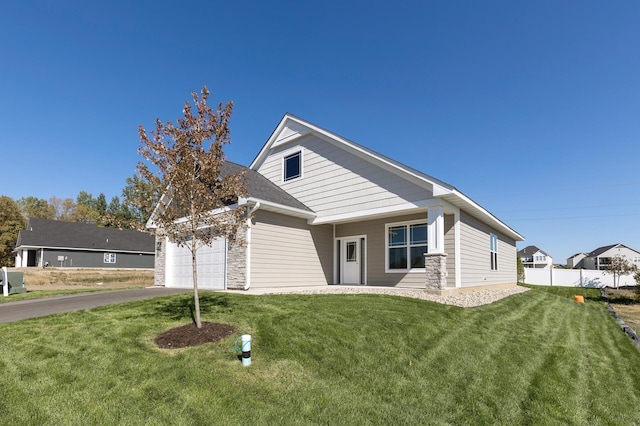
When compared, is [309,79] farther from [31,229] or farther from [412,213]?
[31,229]

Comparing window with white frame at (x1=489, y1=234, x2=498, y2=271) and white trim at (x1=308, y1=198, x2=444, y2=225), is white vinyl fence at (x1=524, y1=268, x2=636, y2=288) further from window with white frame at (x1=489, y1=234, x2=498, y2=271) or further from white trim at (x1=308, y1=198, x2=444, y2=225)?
white trim at (x1=308, y1=198, x2=444, y2=225)

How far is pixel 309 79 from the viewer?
59.6 ft

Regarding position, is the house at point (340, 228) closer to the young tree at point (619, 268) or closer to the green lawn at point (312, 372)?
the green lawn at point (312, 372)

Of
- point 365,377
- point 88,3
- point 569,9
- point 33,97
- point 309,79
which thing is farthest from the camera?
point 309,79

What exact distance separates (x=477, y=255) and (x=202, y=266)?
454 inches

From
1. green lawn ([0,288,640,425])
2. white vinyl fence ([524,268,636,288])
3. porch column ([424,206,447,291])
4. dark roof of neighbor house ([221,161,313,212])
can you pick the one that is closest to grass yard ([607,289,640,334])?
green lawn ([0,288,640,425])

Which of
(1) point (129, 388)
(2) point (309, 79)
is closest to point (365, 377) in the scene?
(1) point (129, 388)

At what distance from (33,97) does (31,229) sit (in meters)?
23.2

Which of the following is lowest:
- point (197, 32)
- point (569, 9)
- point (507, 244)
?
point (507, 244)

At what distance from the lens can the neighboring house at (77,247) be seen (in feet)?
106

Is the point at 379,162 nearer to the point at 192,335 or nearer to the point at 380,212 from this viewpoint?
the point at 380,212

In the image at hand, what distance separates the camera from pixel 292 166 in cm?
1548

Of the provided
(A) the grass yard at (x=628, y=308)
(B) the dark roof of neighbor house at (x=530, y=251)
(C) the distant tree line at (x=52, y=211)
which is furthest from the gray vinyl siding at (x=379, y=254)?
(B) the dark roof of neighbor house at (x=530, y=251)

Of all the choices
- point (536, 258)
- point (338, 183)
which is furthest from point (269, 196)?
point (536, 258)
